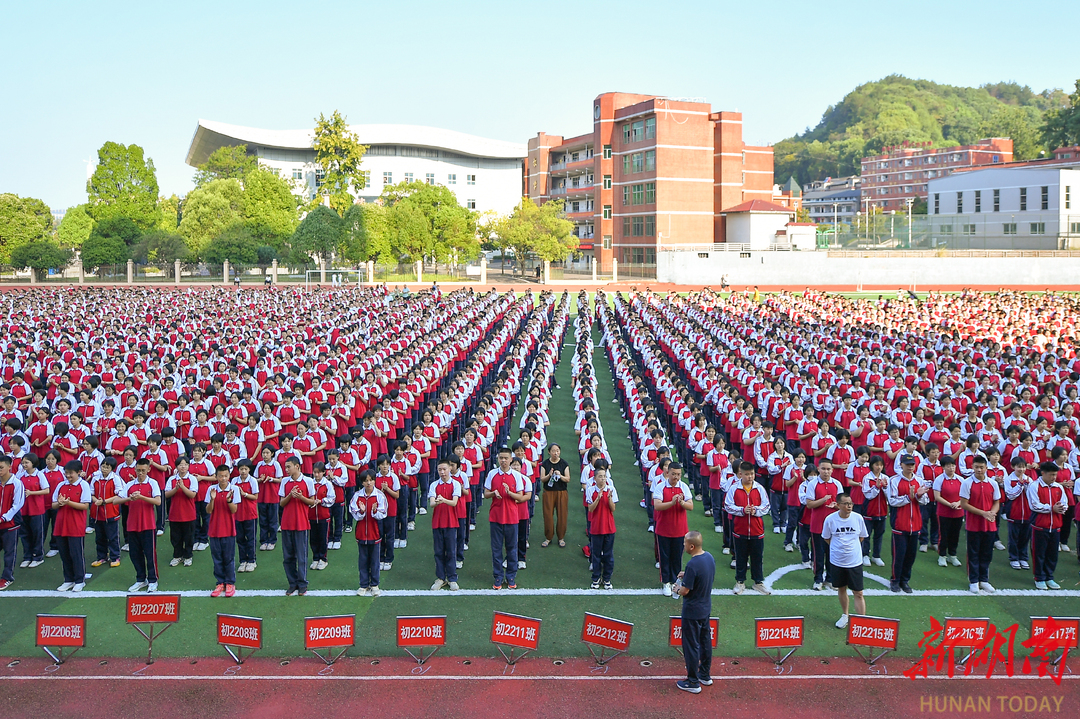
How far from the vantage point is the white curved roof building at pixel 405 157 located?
8000 centimetres

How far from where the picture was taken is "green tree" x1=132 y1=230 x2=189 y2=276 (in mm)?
58625

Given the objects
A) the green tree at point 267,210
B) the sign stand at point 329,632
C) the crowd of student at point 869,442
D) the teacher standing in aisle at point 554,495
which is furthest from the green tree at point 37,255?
the sign stand at point 329,632

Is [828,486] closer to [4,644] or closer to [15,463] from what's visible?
[4,644]

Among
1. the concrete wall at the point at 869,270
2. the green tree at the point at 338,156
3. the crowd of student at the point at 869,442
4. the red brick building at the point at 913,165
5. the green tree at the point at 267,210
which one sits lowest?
the crowd of student at the point at 869,442

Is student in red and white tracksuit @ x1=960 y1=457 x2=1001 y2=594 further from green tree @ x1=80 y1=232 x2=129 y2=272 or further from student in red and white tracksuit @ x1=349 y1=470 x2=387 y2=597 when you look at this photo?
green tree @ x1=80 y1=232 x2=129 y2=272

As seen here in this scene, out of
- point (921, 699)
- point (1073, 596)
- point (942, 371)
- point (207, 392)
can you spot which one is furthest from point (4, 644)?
point (942, 371)

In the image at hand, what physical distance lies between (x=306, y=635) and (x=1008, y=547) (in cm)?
790

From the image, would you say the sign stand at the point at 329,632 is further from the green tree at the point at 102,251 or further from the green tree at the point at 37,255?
the green tree at the point at 102,251

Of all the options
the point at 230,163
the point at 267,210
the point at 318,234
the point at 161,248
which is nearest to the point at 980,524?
the point at 318,234

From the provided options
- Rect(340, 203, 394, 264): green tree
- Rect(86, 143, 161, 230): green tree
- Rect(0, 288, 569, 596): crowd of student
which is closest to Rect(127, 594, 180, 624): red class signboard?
Rect(0, 288, 569, 596): crowd of student

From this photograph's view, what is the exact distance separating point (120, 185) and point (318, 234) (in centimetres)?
2054

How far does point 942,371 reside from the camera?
15.5m

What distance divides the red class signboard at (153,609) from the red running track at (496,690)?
0.37 meters

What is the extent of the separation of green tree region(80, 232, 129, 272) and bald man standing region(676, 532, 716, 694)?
60.8 metres
